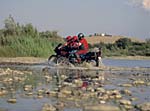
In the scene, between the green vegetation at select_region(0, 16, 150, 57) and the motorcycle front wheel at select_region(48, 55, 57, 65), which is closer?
the motorcycle front wheel at select_region(48, 55, 57, 65)

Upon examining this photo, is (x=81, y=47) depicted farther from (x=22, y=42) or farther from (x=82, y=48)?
(x=22, y=42)

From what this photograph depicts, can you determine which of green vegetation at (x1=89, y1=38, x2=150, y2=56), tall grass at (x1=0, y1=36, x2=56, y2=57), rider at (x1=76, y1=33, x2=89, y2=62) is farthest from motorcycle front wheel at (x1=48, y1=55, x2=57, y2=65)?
green vegetation at (x1=89, y1=38, x2=150, y2=56)

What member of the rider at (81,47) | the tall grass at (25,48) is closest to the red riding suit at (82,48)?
the rider at (81,47)

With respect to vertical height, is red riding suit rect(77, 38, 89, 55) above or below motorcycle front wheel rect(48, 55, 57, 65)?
above

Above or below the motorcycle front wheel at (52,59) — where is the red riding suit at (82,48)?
above

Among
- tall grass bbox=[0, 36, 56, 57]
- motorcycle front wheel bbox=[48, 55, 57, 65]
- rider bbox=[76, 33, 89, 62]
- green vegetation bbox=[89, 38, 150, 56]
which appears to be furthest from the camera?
green vegetation bbox=[89, 38, 150, 56]

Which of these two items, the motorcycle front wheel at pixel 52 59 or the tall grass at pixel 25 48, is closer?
the motorcycle front wheel at pixel 52 59

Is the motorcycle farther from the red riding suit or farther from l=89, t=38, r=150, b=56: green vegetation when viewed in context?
l=89, t=38, r=150, b=56: green vegetation

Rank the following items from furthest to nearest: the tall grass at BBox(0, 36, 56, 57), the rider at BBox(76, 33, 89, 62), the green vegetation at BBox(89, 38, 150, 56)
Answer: the green vegetation at BBox(89, 38, 150, 56)
the tall grass at BBox(0, 36, 56, 57)
the rider at BBox(76, 33, 89, 62)

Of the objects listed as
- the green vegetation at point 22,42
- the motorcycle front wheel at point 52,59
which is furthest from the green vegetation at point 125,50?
the motorcycle front wheel at point 52,59

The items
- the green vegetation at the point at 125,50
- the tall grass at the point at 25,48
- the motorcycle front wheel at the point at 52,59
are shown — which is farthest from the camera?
the green vegetation at the point at 125,50

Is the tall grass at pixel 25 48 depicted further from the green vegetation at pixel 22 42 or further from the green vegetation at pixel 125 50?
the green vegetation at pixel 125 50

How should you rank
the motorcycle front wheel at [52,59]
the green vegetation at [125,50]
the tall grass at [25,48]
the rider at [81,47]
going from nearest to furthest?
the rider at [81,47], the motorcycle front wheel at [52,59], the tall grass at [25,48], the green vegetation at [125,50]

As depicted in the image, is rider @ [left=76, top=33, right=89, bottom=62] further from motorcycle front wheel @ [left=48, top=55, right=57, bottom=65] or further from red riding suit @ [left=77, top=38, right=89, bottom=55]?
motorcycle front wheel @ [left=48, top=55, right=57, bottom=65]
